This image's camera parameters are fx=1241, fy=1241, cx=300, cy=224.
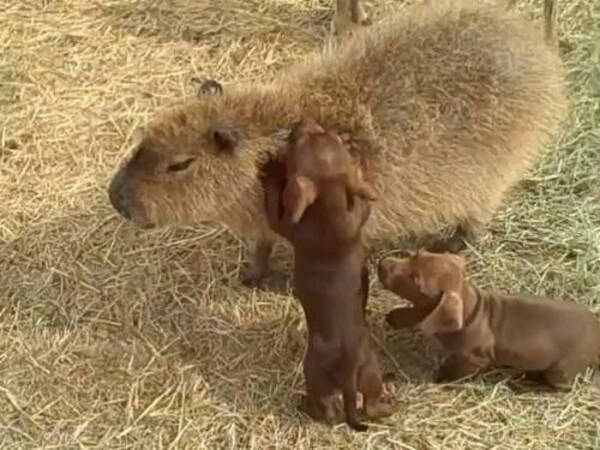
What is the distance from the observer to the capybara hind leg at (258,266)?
13.7 feet

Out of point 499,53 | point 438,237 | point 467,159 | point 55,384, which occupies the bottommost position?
point 55,384

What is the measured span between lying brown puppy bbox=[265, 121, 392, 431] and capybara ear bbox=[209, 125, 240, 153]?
26cm

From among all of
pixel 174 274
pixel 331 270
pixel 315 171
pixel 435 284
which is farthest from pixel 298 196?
pixel 174 274

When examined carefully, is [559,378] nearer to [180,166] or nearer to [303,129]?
[303,129]

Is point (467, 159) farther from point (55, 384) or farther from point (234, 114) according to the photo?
point (55, 384)

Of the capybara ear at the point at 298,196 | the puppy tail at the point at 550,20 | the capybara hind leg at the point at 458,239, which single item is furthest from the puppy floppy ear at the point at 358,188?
the puppy tail at the point at 550,20

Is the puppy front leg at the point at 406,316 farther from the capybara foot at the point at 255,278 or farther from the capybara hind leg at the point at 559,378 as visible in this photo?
the capybara foot at the point at 255,278

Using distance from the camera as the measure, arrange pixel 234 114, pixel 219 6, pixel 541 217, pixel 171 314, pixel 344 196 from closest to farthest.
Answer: pixel 344 196 < pixel 234 114 < pixel 171 314 < pixel 541 217 < pixel 219 6

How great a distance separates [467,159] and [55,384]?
4.86 feet

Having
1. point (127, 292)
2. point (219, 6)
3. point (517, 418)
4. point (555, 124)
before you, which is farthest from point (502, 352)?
point (219, 6)

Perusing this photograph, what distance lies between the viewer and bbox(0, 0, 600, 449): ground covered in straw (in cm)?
375

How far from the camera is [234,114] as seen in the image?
3.85m

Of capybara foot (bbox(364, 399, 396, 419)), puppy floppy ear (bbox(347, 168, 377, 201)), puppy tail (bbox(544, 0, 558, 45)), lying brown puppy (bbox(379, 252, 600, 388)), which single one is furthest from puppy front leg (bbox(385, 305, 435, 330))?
puppy tail (bbox(544, 0, 558, 45))

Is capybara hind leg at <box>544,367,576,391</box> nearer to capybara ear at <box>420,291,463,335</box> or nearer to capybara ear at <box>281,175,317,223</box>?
capybara ear at <box>420,291,463,335</box>
